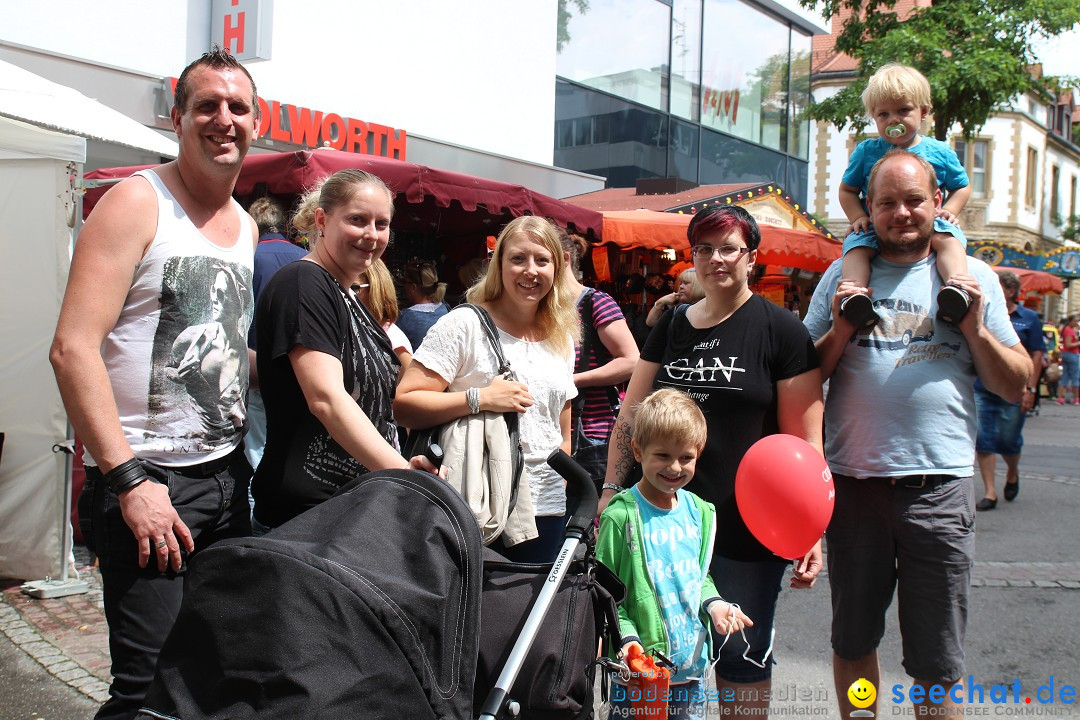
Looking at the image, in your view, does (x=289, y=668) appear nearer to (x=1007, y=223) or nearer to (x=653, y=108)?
(x=653, y=108)

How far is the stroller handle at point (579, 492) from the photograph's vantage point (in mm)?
2361

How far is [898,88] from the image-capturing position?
3.77m

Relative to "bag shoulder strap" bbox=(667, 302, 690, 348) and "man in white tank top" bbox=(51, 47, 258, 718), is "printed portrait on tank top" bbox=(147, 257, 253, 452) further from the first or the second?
"bag shoulder strap" bbox=(667, 302, 690, 348)

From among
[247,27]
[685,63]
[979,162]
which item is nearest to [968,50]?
[685,63]

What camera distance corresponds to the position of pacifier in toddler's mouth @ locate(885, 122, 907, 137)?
384 centimetres

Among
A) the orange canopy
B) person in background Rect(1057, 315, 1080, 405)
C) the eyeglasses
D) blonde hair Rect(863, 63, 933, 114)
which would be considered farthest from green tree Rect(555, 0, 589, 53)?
person in background Rect(1057, 315, 1080, 405)

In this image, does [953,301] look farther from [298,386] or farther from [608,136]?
[608,136]

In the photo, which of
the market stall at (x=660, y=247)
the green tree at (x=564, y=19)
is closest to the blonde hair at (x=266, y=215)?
the market stall at (x=660, y=247)

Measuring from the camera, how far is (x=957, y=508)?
2.99 metres

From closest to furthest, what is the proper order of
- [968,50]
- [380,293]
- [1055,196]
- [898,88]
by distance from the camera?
[898,88] → [380,293] → [968,50] → [1055,196]

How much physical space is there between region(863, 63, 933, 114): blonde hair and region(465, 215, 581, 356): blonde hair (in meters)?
1.56

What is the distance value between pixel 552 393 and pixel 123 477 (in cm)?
154

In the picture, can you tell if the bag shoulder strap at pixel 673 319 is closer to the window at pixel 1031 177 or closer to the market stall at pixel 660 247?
the market stall at pixel 660 247

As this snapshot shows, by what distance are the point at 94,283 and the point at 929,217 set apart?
253 centimetres
